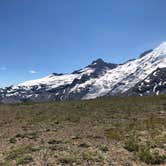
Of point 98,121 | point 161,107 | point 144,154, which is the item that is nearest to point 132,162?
point 144,154

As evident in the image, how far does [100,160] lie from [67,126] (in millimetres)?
17118

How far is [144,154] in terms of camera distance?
23.6m

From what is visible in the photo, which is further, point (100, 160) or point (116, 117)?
point (116, 117)

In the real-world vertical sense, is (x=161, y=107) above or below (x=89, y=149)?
above

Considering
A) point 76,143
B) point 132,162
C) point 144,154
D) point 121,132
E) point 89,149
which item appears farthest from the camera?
point 121,132

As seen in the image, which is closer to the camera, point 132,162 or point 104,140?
point 132,162

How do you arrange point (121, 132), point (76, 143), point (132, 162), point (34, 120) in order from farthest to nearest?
1. point (34, 120)
2. point (121, 132)
3. point (76, 143)
4. point (132, 162)

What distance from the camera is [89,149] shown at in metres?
25.7

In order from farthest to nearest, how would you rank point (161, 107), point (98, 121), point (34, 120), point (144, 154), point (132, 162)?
1. point (161, 107)
2. point (34, 120)
3. point (98, 121)
4. point (144, 154)
5. point (132, 162)

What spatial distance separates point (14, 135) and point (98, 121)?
40.5 feet

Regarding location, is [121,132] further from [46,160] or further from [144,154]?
[46,160]

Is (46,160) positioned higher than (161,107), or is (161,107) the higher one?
(161,107)

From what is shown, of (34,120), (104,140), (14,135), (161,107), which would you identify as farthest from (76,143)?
(161,107)

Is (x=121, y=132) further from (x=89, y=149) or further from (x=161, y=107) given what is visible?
(x=161, y=107)
